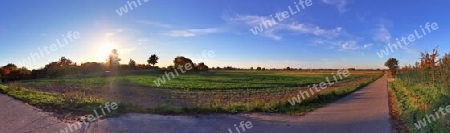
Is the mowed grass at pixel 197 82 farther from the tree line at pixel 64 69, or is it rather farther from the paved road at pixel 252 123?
the paved road at pixel 252 123

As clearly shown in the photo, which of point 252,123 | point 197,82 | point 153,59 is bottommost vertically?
point 252,123

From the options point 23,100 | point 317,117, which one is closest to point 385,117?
point 317,117

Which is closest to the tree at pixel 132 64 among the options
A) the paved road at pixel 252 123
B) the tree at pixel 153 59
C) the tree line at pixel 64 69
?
the tree line at pixel 64 69

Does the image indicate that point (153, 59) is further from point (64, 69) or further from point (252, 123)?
point (252, 123)

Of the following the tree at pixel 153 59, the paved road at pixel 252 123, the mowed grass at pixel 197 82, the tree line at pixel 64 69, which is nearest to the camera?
the paved road at pixel 252 123

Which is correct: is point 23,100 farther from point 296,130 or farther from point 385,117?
point 385,117

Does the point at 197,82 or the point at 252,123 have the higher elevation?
the point at 197,82

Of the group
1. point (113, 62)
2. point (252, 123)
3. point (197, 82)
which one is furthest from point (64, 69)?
point (252, 123)

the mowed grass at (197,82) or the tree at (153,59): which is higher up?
the tree at (153,59)

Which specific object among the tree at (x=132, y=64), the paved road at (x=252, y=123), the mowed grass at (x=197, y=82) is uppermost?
the tree at (x=132, y=64)

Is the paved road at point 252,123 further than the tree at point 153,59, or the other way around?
the tree at point 153,59

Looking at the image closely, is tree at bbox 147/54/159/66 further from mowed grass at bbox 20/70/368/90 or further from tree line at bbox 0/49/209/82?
mowed grass at bbox 20/70/368/90

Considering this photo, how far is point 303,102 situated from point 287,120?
5.58 m

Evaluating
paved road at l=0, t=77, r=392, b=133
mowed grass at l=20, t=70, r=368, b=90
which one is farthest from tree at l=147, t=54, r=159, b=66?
paved road at l=0, t=77, r=392, b=133
